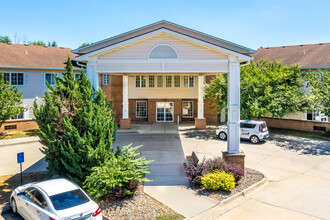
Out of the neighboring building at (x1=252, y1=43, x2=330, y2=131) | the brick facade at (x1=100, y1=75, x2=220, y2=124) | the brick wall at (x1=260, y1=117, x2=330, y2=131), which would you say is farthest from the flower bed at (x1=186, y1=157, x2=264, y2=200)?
the brick facade at (x1=100, y1=75, x2=220, y2=124)

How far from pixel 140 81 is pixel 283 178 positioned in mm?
19642

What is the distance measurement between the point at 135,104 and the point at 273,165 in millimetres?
19168

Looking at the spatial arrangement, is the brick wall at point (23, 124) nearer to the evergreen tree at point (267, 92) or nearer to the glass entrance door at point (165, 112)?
the glass entrance door at point (165, 112)

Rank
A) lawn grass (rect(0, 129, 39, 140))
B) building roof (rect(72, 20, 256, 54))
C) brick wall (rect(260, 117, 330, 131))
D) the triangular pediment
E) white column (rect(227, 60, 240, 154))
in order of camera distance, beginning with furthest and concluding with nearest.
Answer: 1. brick wall (rect(260, 117, 330, 131))
2. lawn grass (rect(0, 129, 39, 140))
3. building roof (rect(72, 20, 256, 54))
4. the triangular pediment
5. white column (rect(227, 60, 240, 154))

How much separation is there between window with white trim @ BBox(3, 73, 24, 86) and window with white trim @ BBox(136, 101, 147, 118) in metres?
12.3

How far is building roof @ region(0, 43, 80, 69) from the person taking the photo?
25.1 m

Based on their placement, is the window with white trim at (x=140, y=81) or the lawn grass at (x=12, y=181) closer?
the lawn grass at (x=12, y=181)

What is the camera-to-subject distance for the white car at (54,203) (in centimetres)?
717

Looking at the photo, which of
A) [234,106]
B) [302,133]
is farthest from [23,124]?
[302,133]

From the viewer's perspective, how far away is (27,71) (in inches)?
1016

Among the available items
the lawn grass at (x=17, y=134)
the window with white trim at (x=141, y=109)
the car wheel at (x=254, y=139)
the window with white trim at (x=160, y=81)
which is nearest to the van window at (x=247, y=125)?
the car wheel at (x=254, y=139)

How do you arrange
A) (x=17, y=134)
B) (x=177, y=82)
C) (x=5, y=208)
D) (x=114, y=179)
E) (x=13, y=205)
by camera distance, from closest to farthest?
(x=13, y=205)
(x=114, y=179)
(x=5, y=208)
(x=17, y=134)
(x=177, y=82)

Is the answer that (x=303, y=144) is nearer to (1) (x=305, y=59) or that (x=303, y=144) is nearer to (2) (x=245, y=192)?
(2) (x=245, y=192)

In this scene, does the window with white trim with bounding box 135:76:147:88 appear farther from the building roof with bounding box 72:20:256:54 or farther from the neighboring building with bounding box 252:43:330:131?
the neighboring building with bounding box 252:43:330:131
